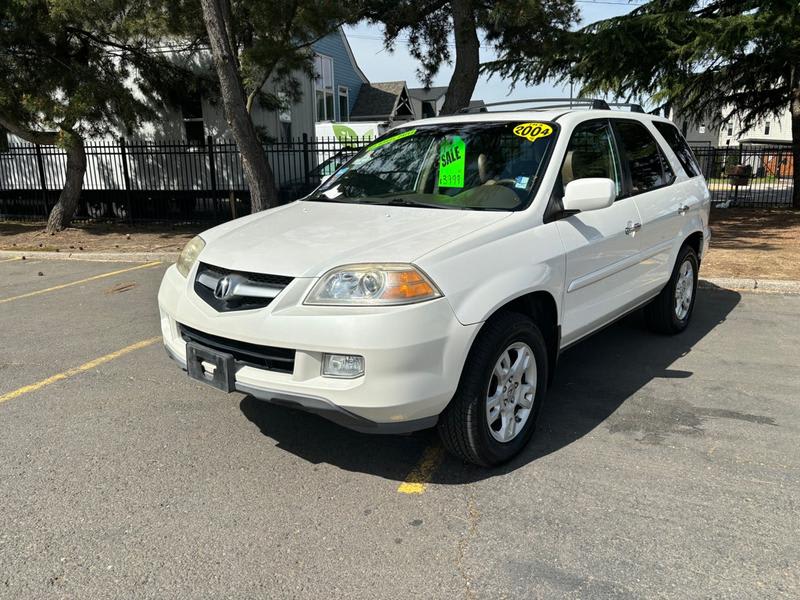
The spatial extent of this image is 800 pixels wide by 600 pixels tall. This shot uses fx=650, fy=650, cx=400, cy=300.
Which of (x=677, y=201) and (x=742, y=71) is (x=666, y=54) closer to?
(x=742, y=71)

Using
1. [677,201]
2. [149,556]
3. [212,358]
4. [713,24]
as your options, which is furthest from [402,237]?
[713,24]

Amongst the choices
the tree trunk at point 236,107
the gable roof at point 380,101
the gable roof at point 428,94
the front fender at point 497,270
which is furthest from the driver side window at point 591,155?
the gable roof at point 428,94

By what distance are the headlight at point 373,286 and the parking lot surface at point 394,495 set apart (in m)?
1.00

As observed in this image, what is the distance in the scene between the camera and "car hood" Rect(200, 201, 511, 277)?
309 cm

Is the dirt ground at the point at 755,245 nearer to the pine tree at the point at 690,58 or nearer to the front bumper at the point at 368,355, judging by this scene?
the pine tree at the point at 690,58

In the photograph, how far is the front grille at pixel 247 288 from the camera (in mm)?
3090

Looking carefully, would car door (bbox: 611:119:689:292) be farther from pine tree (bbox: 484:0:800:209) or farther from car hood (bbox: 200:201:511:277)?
pine tree (bbox: 484:0:800:209)

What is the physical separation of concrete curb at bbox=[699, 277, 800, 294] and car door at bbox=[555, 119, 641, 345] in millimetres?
3592

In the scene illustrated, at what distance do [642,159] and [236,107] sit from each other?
7.54m

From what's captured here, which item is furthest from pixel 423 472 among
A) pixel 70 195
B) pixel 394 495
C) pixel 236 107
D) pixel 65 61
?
pixel 70 195

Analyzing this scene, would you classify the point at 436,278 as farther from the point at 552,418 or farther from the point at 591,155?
the point at 591,155

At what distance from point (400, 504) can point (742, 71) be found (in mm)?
16221

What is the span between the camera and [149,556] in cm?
273

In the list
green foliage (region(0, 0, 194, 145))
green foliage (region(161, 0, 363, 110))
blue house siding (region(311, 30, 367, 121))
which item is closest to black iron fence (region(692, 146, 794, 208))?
green foliage (region(161, 0, 363, 110))
